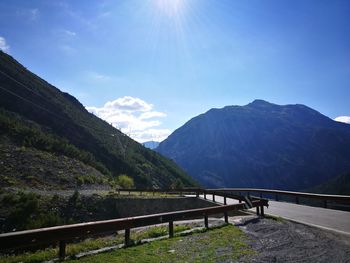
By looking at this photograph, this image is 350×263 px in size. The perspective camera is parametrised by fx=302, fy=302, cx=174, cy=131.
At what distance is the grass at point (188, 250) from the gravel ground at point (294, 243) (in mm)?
504

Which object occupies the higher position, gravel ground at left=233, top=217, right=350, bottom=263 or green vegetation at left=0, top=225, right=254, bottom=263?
gravel ground at left=233, top=217, right=350, bottom=263

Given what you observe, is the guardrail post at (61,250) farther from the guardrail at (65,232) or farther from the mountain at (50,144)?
the mountain at (50,144)

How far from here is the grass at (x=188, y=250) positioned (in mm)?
7555

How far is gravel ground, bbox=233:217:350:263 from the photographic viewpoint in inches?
294

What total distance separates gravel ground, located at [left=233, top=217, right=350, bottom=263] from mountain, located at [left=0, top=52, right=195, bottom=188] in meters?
31.6

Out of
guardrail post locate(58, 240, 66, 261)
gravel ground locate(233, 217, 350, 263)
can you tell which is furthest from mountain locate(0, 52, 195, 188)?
gravel ground locate(233, 217, 350, 263)

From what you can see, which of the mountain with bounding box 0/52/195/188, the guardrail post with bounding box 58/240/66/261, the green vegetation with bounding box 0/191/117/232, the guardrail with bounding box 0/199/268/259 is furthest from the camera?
the mountain with bounding box 0/52/195/188

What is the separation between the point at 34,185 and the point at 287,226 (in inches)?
1301

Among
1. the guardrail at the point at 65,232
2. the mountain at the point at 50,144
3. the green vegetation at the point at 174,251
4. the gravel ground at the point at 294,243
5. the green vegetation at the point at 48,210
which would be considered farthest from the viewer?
the mountain at the point at 50,144

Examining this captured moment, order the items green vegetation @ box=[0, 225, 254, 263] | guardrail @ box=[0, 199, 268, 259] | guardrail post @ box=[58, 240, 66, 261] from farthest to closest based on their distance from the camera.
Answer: guardrail post @ box=[58, 240, 66, 261] → green vegetation @ box=[0, 225, 254, 263] → guardrail @ box=[0, 199, 268, 259]

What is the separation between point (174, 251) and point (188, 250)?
1.31 feet

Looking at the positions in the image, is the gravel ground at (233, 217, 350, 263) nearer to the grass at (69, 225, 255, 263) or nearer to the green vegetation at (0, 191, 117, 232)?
the grass at (69, 225, 255, 263)

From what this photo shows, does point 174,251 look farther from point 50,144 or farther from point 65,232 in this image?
point 50,144

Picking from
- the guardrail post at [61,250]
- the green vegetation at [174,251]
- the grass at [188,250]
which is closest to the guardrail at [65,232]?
the guardrail post at [61,250]
